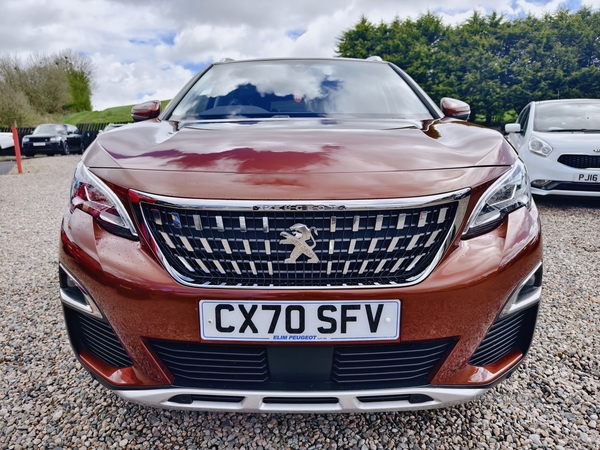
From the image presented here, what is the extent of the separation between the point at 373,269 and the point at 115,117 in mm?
48520

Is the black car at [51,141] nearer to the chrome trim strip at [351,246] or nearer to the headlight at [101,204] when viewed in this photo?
the headlight at [101,204]

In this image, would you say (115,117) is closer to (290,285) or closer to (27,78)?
(27,78)

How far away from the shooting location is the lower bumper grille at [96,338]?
1525mm

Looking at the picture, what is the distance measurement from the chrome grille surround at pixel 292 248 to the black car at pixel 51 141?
19.7 metres

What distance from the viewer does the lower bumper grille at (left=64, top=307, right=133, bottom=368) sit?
1.53 metres

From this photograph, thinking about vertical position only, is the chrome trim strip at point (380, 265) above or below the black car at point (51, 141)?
above

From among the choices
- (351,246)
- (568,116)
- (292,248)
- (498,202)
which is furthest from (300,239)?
(568,116)

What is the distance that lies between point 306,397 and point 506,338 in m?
0.69

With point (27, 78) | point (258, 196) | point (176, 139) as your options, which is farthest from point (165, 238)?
point (27, 78)

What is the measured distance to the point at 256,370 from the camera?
1443 mm

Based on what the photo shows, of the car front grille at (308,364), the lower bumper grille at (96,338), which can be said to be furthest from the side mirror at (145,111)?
the car front grille at (308,364)

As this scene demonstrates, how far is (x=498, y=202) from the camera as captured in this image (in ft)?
4.98

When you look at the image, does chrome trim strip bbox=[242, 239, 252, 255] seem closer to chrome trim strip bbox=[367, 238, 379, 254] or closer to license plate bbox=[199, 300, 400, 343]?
license plate bbox=[199, 300, 400, 343]

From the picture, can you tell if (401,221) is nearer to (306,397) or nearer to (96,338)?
(306,397)
